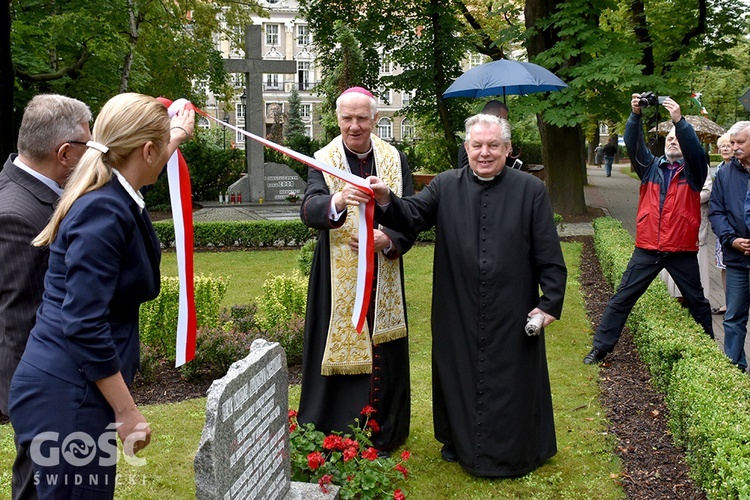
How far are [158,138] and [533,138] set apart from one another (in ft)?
134

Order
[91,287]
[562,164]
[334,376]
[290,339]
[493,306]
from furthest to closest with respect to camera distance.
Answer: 1. [562,164]
2. [290,339]
3. [334,376]
4. [493,306]
5. [91,287]

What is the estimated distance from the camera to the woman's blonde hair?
2709mm

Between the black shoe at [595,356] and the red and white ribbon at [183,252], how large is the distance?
4.86 meters

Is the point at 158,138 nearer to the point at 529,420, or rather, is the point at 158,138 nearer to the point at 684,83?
the point at 529,420

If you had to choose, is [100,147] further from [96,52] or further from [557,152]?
[557,152]

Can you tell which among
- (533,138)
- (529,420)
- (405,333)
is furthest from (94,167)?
(533,138)

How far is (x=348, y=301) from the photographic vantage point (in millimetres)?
4824

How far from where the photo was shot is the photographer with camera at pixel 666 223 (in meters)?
6.70

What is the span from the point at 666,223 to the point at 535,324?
284 centimetres

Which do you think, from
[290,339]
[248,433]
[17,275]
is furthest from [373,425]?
[290,339]

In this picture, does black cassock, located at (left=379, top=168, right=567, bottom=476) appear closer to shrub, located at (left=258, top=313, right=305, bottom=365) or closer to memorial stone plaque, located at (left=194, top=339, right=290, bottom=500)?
memorial stone plaque, located at (left=194, top=339, right=290, bottom=500)

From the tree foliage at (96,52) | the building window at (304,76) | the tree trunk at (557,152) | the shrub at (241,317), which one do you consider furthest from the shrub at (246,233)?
the building window at (304,76)

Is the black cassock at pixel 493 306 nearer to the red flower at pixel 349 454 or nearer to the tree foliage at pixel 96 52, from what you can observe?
the red flower at pixel 349 454

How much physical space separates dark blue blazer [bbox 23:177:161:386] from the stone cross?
67.6 feet
